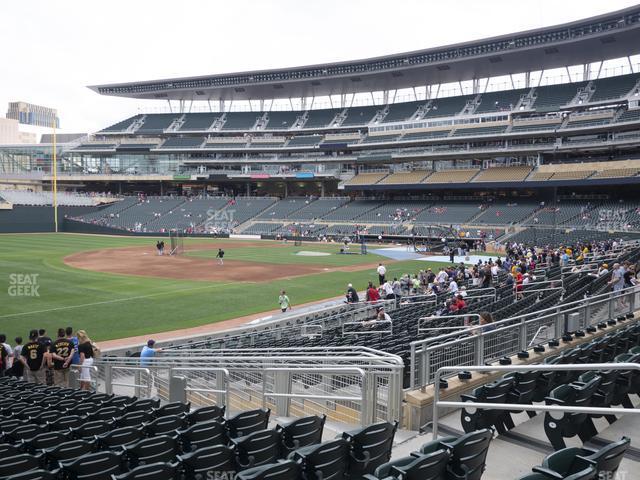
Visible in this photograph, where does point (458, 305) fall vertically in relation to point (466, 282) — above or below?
above

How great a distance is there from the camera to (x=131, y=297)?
88.5ft

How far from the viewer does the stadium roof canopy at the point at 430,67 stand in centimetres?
5472

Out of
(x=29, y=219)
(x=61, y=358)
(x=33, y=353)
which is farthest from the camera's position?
(x=29, y=219)

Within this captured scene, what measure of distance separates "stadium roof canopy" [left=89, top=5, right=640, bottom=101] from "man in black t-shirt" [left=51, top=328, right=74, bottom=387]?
57068 mm

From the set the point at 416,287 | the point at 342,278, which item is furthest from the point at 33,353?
the point at 342,278

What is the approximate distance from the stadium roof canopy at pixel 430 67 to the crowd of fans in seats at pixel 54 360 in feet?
187

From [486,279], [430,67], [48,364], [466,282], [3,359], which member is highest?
[430,67]

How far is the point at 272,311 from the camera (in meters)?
24.3

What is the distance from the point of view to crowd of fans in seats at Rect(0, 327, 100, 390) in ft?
38.6

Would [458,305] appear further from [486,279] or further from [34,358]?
[34,358]

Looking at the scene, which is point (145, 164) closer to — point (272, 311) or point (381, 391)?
point (272, 311)

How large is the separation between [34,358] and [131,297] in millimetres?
15361

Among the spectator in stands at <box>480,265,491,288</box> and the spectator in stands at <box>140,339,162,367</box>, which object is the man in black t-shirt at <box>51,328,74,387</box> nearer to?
the spectator in stands at <box>140,339,162,367</box>

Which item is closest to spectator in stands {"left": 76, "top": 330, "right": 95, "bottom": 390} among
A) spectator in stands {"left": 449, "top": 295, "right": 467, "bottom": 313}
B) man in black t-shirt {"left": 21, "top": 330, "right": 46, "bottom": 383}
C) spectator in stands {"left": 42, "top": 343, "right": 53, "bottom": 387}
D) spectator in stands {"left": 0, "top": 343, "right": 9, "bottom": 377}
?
spectator in stands {"left": 42, "top": 343, "right": 53, "bottom": 387}
